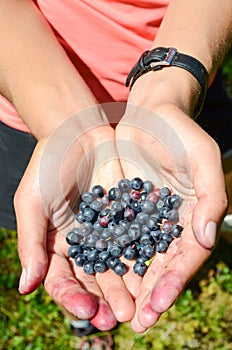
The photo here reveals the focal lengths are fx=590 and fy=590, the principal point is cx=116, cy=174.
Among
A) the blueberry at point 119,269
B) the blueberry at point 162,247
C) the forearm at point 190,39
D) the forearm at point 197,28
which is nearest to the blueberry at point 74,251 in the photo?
the blueberry at point 119,269

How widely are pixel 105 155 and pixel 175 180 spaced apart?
24 centimetres

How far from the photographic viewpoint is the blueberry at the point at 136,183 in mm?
1643

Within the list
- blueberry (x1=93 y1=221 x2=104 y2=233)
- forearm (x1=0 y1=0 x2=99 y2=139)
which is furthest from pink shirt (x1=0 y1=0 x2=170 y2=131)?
blueberry (x1=93 y1=221 x2=104 y2=233)

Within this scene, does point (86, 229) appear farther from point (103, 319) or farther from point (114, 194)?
point (103, 319)

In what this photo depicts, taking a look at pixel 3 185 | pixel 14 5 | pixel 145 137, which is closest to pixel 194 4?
pixel 145 137

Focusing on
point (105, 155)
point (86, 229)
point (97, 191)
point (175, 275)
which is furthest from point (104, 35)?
point (175, 275)

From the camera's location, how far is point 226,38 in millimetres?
1729

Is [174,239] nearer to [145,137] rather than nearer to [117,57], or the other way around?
[145,137]

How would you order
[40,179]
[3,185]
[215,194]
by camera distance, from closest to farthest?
[215,194]
[40,179]
[3,185]

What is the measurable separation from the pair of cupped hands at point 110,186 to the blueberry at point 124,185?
5 cm

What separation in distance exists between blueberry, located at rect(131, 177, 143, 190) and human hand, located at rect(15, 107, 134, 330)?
6cm

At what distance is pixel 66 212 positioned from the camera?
1613 mm

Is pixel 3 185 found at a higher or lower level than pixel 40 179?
lower

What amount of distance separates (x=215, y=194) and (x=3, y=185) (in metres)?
0.90
